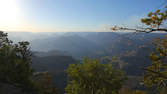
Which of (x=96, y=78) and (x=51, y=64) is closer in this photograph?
(x=96, y=78)

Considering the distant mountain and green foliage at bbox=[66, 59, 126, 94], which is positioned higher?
green foliage at bbox=[66, 59, 126, 94]

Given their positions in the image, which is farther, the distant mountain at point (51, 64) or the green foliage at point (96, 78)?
the distant mountain at point (51, 64)

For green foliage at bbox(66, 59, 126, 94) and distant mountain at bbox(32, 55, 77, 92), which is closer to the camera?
green foliage at bbox(66, 59, 126, 94)

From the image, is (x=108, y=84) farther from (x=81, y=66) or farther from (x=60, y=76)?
(x=60, y=76)

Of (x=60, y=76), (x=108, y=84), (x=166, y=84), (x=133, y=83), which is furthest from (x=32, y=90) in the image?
(x=133, y=83)

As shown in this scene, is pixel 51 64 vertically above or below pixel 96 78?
below

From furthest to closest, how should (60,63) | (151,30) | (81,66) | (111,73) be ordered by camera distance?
(60,63), (81,66), (111,73), (151,30)

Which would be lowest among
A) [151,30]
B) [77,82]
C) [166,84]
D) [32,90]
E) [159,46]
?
[32,90]

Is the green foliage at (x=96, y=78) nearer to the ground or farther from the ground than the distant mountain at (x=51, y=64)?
Result: farther from the ground
